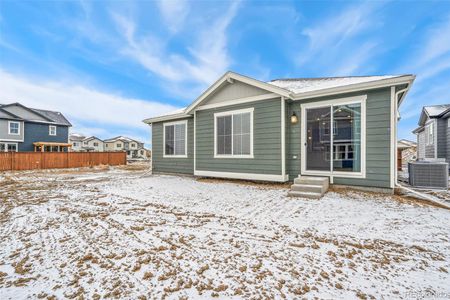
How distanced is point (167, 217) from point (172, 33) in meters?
13.1

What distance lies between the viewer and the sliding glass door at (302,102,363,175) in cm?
553

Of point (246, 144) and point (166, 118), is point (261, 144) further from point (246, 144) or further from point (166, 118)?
point (166, 118)

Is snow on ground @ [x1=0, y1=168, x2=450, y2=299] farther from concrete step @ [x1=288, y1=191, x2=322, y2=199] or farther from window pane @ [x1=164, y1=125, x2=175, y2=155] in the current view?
window pane @ [x1=164, y1=125, x2=175, y2=155]

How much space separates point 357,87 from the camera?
529cm

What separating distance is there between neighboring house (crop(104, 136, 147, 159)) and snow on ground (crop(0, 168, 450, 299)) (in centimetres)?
4742

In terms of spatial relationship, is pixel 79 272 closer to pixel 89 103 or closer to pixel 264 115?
pixel 264 115

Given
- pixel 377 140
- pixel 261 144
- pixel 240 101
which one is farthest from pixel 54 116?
pixel 377 140

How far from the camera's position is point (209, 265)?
6.65ft

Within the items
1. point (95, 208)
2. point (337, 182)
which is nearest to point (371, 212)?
point (337, 182)

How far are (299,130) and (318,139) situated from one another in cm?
65

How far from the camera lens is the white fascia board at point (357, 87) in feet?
15.7

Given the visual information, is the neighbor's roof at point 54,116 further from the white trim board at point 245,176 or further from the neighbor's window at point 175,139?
the white trim board at point 245,176

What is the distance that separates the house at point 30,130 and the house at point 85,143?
18672 millimetres

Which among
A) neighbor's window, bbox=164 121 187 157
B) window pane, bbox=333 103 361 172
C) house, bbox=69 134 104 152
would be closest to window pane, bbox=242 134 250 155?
window pane, bbox=333 103 361 172
